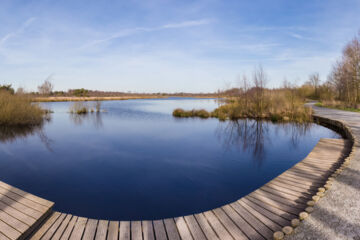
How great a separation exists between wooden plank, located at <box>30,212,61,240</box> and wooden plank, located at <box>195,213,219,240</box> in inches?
80.3

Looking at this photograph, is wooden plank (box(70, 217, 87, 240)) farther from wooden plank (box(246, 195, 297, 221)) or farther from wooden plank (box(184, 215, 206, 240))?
wooden plank (box(246, 195, 297, 221))

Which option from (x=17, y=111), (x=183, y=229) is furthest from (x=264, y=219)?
(x=17, y=111)

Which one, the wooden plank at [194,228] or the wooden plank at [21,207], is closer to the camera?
the wooden plank at [194,228]

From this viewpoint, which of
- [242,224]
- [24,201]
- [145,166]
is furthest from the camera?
[145,166]

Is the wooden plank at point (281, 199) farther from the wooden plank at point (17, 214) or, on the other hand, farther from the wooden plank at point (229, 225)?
the wooden plank at point (17, 214)

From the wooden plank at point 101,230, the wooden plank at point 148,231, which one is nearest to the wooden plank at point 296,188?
the wooden plank at point 148,231

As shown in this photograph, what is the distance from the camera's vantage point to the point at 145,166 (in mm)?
6457

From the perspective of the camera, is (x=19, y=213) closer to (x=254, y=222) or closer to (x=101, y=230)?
(x=101, y=230)

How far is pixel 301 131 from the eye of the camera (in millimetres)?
11227

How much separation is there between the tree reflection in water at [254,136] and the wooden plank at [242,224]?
13.3ft

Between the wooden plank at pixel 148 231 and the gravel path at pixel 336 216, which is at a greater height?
the gravel path at pixel 336 216

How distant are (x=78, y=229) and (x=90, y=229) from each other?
16 centimetres

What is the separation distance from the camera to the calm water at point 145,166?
13.9 feet

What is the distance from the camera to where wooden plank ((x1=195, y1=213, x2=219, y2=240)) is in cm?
239
